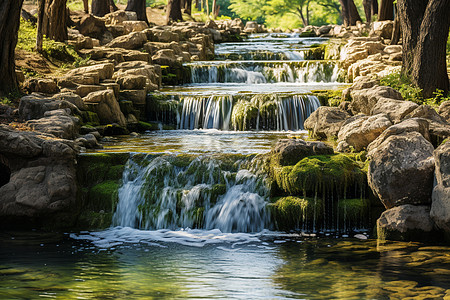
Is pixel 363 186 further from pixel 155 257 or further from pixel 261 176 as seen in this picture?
pixel 155 257

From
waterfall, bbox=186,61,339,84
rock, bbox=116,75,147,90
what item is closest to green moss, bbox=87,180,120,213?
rock, bbox=116,75,147,90

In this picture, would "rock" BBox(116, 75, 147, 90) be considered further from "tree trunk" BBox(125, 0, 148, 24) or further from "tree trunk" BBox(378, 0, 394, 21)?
"tree trunk" BBox(378, 0, 394, 21)

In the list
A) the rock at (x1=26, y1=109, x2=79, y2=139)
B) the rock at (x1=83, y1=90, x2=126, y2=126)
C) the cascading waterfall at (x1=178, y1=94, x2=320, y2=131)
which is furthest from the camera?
the cascading waterfall at (x1=178, y1=94, x2=320, y2=131)

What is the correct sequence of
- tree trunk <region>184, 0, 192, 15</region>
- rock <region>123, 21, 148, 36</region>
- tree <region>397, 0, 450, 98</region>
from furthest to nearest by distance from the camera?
tree trunk <region>184, 0, 192, 15</region> → rock <region>123, 21, 148, 36</region> → tree <region>397, 0, 450, 98</region>

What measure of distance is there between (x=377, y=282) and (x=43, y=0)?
15470 millimetres

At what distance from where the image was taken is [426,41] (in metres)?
14.2

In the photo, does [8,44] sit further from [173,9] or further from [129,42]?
[173,9]

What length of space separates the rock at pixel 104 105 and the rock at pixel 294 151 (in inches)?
230

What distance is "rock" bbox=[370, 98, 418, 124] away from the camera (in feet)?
35.9

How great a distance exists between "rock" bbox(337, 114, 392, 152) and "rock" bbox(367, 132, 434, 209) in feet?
4.45

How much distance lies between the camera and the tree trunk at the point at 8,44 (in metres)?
14.6

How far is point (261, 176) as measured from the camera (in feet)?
32.6

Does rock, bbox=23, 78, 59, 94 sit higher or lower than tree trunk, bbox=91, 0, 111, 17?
lower

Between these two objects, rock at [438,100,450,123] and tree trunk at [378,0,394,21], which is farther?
tree trunk at [378,0,394,21]
